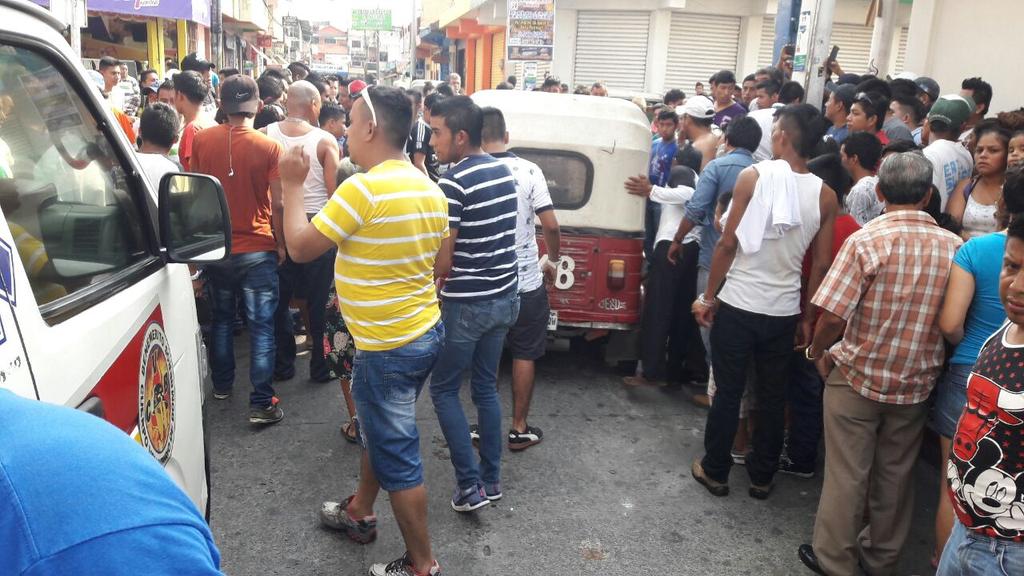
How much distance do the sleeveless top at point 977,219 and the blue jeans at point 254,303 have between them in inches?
155

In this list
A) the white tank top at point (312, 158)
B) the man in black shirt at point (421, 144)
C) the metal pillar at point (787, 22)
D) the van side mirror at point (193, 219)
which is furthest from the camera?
the metal pillar at point (787, 22)

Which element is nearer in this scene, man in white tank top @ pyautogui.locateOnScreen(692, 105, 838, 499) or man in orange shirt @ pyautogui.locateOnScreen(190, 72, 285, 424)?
man in white tank top @ pyautogui.locateOnScreen(692, 105, 838, 499)

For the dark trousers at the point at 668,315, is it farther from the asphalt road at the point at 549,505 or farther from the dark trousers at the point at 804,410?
the dark trousers at the point at 804,410

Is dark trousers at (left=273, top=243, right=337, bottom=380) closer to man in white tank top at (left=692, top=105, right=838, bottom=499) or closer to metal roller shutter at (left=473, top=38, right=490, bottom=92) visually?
man in white tank top at (left=692, top=105, right=838, bottom=499)

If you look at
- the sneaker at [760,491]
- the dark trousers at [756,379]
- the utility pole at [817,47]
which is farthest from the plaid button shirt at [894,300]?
the utility pole at [817,47]

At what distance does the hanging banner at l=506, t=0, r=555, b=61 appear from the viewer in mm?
14148

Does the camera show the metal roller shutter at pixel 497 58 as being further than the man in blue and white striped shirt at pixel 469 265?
Yes

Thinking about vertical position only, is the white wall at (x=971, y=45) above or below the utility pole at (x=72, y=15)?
above

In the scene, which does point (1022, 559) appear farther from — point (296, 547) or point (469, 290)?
point (296, 547)

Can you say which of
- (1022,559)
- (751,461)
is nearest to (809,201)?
(751,461)

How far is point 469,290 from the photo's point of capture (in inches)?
141

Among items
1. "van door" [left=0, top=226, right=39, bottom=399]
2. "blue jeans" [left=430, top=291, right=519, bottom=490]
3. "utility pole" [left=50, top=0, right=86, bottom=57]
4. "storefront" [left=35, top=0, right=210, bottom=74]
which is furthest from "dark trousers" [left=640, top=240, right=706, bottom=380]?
"storefront" [left=35, top=0, right=210, bottom=74]

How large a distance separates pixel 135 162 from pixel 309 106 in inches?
125

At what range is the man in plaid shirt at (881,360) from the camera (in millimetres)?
3092
